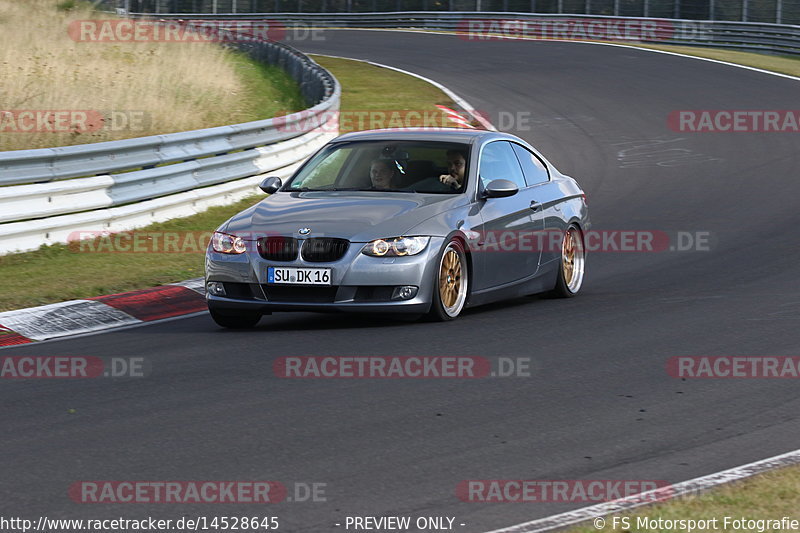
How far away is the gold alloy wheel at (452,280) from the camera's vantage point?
962 centimetres

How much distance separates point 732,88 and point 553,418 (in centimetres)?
2558

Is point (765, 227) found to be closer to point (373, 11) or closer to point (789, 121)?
point (789, 121)

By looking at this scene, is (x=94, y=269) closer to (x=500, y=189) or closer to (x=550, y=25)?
(x=500, y=189)

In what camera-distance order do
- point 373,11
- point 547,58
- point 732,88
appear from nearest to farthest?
point 732,88
point 547,58
point 373,11

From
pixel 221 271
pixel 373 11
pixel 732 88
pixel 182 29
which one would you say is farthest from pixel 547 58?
pixel 221 271

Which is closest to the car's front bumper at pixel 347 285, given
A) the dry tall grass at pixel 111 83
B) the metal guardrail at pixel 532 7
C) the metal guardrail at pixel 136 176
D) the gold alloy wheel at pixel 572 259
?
the gold alloy wheel at pixel 572 259

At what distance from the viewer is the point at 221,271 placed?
31.2ft

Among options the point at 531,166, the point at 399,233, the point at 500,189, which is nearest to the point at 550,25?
the point at 531,166

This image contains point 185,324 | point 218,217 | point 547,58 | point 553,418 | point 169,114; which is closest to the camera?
point 553,418

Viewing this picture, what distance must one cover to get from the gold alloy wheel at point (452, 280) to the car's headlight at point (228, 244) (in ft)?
4.77

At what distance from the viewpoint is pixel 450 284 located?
9.79m

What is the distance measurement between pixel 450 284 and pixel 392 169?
46.1 inches

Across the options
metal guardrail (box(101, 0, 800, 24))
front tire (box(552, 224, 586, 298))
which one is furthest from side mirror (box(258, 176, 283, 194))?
metal guardrail (box(101, 0, 800, 24))

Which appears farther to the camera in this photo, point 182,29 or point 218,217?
point 182,29
